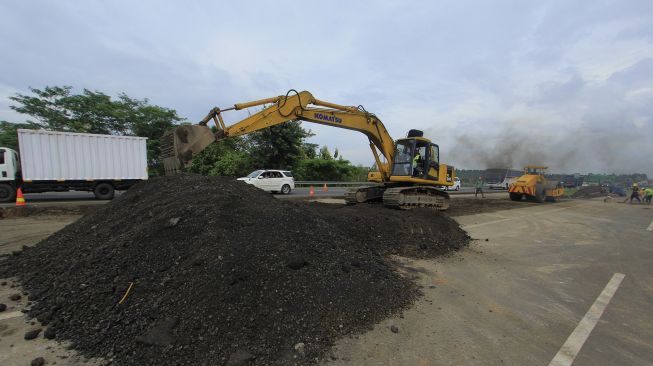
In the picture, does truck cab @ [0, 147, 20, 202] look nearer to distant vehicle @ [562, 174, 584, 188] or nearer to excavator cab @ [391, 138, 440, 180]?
excavator cab @ [391, 138, 440, 180]

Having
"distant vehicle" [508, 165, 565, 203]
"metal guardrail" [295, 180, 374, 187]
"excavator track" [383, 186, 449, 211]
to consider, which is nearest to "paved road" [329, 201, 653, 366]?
"excavator track" [383, 186, 449, 211]

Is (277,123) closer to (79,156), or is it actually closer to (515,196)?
(79,156)

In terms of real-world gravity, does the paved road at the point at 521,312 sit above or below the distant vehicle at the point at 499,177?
below

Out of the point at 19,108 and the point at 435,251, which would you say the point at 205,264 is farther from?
the point at 19,108

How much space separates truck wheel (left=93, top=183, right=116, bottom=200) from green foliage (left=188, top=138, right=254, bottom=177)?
12423mm

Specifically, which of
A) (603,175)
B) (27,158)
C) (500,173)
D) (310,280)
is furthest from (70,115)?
(603,175)

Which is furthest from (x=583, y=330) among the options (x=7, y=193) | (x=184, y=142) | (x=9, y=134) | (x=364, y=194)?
(x=9, y=134)

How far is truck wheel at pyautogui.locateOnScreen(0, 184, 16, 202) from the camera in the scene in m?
12.8

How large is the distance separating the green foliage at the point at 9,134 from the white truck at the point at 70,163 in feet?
35.4

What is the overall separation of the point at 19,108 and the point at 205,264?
1185 inches

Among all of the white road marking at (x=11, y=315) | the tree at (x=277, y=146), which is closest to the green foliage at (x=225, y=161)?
the tree at (x=277, y=146)

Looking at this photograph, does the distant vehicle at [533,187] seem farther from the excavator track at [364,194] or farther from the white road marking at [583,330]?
the white road marking at [583,330]

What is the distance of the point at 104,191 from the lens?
14.3 m

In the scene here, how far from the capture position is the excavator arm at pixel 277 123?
285 inches
